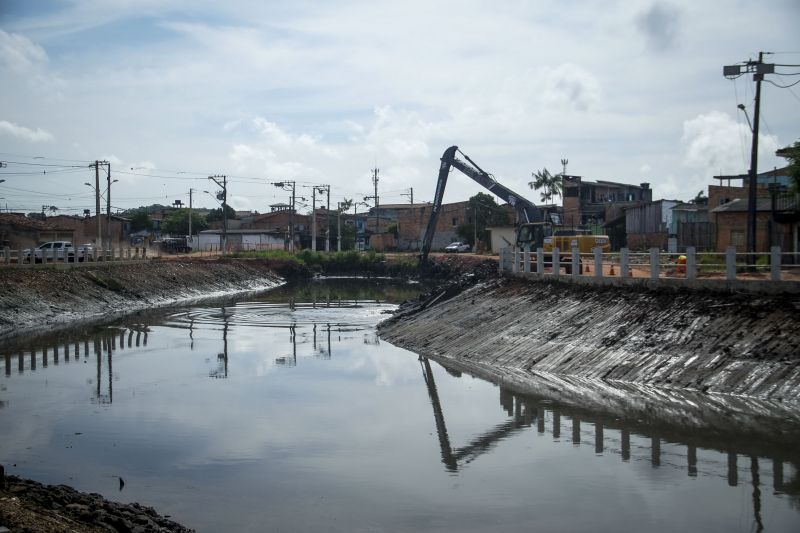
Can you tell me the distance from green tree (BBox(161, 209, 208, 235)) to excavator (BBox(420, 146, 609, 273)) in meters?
60.7

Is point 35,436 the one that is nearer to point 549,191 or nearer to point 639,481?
point 639,481

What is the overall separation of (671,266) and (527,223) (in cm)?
1750

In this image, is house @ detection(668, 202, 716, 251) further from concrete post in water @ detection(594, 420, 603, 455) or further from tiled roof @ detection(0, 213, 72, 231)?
tiled roof @ detection(0, 213, 72, 231)

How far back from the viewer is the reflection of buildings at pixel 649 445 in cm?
1485

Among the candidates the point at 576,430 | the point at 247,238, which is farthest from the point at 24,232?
the point at 576,430

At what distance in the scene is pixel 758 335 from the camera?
19.7 metres

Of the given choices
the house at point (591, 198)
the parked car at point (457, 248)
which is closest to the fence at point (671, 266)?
the house at point (591, 198)

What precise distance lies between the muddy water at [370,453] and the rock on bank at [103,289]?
1267cm

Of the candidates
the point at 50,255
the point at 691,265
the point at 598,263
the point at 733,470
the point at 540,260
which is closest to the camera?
the point at 733,470

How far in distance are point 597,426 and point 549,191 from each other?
247 ft

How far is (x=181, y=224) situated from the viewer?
117562 mm

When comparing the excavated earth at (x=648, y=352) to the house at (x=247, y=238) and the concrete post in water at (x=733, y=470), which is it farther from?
the house at (x=247, y=238)

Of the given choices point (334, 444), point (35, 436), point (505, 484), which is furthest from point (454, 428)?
point (35, 436)

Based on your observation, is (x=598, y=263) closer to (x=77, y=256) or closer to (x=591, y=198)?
(x=77, y=256)
